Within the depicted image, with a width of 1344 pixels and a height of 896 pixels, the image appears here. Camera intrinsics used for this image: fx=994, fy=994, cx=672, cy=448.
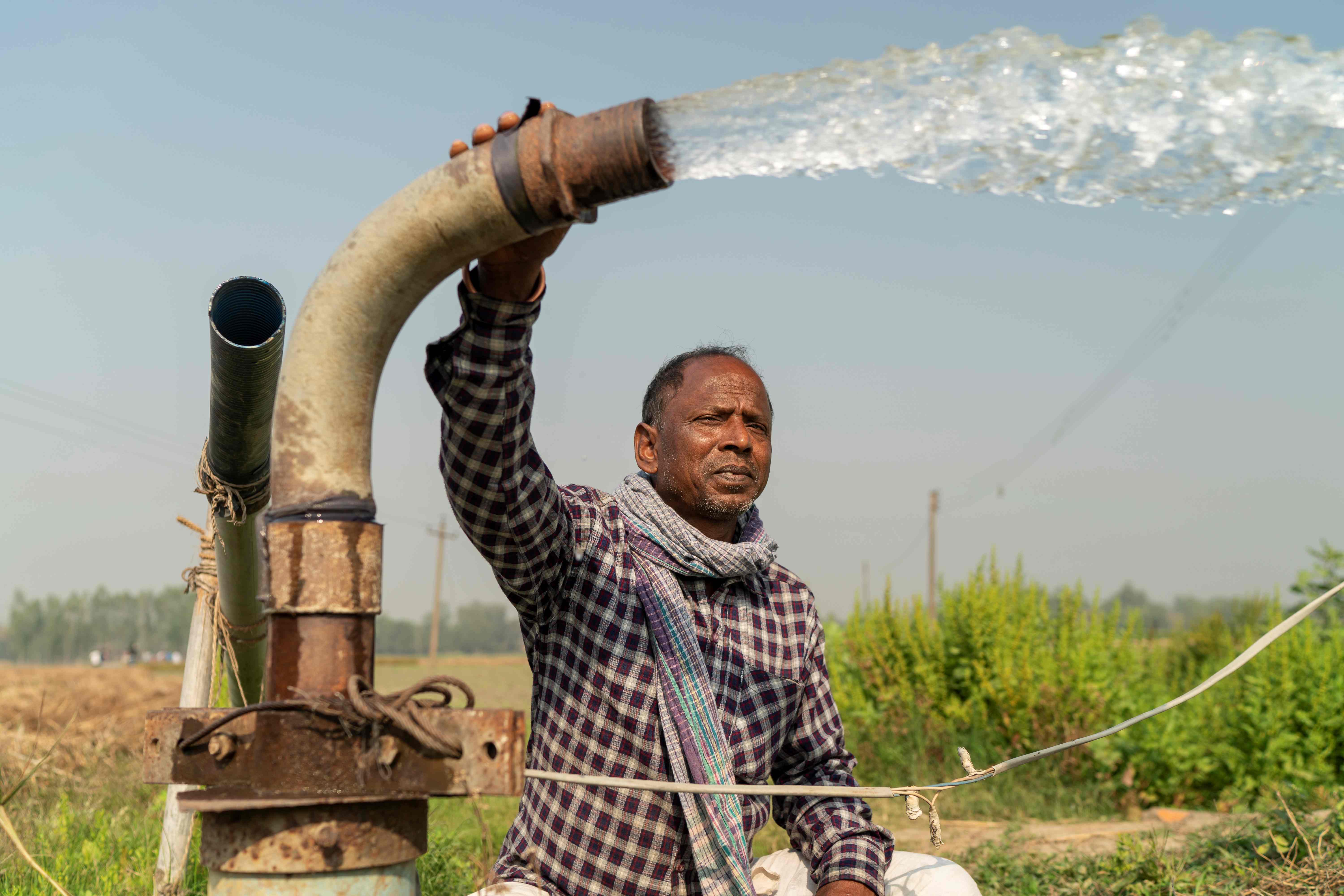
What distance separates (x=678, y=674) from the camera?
2484mm

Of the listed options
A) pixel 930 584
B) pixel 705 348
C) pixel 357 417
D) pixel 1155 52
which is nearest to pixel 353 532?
pixel 357 417

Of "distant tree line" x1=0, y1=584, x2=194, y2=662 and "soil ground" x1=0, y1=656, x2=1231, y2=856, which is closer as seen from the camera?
"soil ground" x1=0, y1=656, x2=1231, y2=856

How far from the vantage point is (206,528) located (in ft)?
11.5

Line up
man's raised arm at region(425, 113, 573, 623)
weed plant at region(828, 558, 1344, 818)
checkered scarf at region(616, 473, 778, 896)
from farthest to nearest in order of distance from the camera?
weed plant at region(828, 558, 1344, 818) < checkered scarf at region(616, 473, 778, 896) < man's raised arm at region(425, 113, 573, 623)

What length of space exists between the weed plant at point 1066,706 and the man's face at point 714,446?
5.24 m

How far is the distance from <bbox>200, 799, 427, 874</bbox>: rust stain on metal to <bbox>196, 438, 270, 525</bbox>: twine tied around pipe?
1492 millimetres

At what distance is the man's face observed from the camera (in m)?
2.84

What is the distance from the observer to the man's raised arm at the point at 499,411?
1.70m

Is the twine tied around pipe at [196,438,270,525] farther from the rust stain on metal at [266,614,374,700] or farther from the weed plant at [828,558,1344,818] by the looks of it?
the weed plant at [828,558,1344,818]

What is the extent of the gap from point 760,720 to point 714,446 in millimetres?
771

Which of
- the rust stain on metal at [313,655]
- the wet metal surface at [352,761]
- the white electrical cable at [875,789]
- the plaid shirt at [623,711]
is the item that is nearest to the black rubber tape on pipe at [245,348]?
the plaid shirt at [623,711]

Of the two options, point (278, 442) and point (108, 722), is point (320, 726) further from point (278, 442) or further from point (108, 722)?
point (108, 722)

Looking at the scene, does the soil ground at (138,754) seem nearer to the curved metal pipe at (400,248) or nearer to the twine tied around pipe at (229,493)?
the curved metal pipe at (400,248)

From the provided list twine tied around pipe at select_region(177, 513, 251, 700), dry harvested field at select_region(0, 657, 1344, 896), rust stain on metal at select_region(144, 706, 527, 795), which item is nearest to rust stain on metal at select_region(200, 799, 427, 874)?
rust stain on metal at select_region(144, 706, 527, 795)
